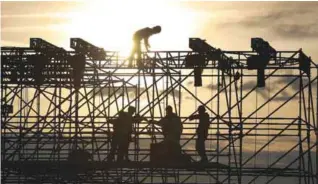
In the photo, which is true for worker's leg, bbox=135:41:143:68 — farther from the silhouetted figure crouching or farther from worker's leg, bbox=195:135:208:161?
worker's leg, bbox=195:135:208:161

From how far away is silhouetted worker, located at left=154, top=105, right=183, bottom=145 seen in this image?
30.2 m

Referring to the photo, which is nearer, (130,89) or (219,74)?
(219,74)

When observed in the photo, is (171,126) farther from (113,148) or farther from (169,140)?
(113,148)

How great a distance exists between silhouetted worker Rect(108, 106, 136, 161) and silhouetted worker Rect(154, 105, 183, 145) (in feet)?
3.86

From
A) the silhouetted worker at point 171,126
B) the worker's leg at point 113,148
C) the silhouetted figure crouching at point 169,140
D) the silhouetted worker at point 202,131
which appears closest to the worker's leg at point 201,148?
the silhouetted worker at point 202,131

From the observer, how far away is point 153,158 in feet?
101

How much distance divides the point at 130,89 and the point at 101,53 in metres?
9.02

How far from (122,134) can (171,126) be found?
5.78ft

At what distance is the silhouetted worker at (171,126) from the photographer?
30.2 m

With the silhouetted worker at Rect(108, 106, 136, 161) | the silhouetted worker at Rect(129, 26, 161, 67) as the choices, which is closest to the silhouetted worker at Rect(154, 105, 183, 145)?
the silhouetted worker at Rect(108, 106, 136, 161)

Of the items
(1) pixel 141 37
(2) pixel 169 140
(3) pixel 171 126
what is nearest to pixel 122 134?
(2) pixel 169 140

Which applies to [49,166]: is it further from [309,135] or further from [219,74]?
[309,135]

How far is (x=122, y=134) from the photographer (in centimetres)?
3058

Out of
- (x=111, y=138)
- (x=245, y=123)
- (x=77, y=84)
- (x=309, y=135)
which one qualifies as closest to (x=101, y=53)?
(x=77, y=84)
